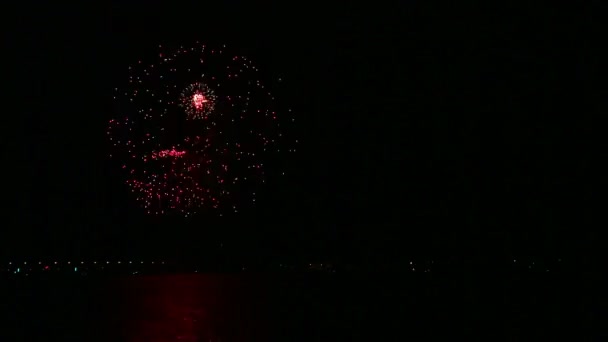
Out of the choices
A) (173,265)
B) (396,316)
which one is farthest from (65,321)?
(173,265)

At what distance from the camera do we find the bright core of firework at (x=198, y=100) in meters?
13.2

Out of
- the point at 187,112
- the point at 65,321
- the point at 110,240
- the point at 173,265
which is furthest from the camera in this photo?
the point at 110,240

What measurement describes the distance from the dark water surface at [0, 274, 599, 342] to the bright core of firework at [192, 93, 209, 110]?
3.03 m

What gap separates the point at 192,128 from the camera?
13.4 metres

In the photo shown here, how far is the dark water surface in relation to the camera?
7219mm

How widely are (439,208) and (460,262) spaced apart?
2.87m

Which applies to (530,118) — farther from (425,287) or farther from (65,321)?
(65,321)

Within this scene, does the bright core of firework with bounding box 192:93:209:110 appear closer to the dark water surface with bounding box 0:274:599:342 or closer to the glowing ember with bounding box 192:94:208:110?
the glowing ember with bounding box 192:94:208:110

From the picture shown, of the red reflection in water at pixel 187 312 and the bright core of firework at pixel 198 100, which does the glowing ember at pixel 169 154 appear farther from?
Result: the red reflection in water at pixel 187 312

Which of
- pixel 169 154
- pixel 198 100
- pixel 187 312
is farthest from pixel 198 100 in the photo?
pixel 187 312

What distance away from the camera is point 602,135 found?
17.6 m

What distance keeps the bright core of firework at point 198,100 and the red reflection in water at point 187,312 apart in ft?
10.1

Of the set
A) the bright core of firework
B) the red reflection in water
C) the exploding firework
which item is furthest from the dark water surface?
the bright core of firework

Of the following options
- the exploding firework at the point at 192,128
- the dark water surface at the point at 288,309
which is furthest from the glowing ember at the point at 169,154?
the dark water surface at the point at 288,309
